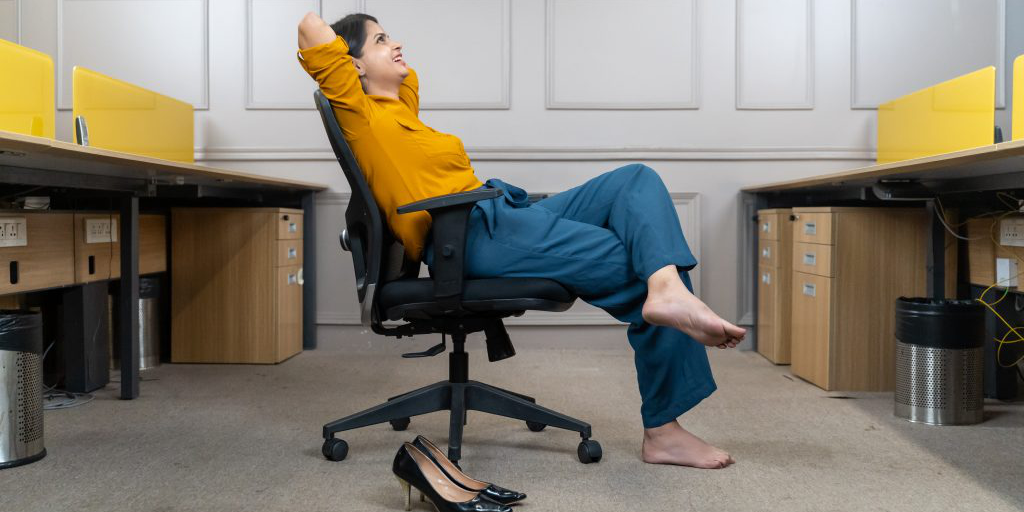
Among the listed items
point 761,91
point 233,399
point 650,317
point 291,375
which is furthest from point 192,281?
point 761,91

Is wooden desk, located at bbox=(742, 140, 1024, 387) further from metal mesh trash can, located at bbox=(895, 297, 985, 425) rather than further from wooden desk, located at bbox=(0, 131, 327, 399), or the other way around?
wooden desk, located at bbox=(0, 131, 327, 399)

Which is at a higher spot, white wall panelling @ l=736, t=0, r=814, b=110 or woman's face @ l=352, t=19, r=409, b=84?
white wall panelling @ l=736, t=0, r=814, b=110

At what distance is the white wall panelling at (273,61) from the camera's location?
11.3ft

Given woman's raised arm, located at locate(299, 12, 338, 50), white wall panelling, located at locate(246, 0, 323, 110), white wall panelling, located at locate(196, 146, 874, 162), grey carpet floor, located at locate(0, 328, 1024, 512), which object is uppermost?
white wall panelling, located at locate(246, 0, 323, 110)

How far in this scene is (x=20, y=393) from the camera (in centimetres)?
175

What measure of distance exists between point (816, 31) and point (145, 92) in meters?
2.80

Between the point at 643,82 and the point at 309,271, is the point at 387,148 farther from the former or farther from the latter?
the point at 643,82

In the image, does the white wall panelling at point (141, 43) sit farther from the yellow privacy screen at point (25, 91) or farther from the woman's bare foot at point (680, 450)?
the woman's bare foot at point (680, 450)

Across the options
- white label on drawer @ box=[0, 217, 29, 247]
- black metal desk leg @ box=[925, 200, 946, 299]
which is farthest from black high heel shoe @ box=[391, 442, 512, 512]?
black metal desk leg @ box=[925, 200, 946, 299]

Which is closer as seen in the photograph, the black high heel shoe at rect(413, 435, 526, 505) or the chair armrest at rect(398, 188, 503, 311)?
the black high heel shoe at rect(413, 435, 526, 505)

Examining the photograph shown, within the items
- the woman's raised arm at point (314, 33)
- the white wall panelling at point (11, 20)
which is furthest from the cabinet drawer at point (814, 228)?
the white wall panelling at point (11, 20)

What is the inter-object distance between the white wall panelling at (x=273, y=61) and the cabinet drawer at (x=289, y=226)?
55 centimetres

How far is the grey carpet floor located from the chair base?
0.09m

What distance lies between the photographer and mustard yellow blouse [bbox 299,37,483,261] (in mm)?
1688
